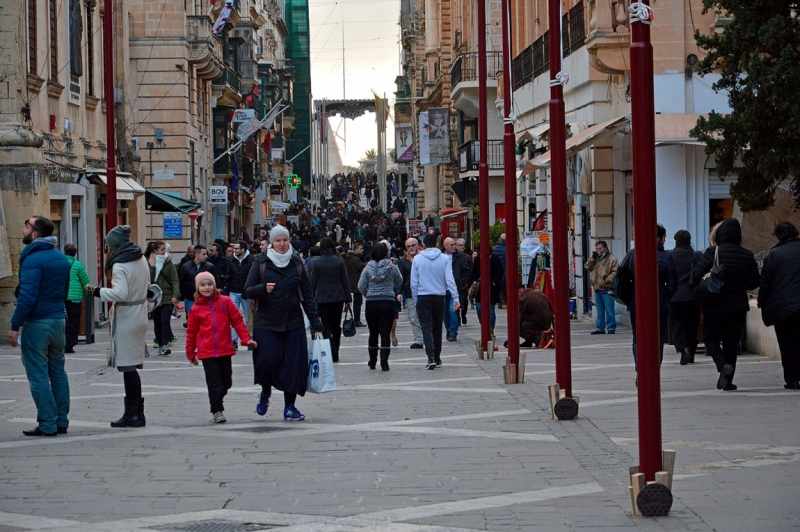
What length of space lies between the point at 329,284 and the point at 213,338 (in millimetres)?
6460

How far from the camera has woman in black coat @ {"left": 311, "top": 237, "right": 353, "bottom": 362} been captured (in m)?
18.6

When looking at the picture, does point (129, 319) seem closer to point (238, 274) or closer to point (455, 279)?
point (238, 274)

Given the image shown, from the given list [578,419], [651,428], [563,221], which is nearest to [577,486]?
[651,428]

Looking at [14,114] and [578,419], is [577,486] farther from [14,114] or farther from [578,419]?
[14,114]

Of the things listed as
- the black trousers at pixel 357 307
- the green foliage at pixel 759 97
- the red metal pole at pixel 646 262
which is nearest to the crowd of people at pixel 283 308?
the green foliage at pixel 759 97

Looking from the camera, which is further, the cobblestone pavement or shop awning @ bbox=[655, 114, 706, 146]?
shop awning @ bbox=[655, 114, 706, 146]

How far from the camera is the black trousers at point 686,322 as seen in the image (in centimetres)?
1686

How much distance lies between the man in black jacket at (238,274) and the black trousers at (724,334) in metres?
9.55

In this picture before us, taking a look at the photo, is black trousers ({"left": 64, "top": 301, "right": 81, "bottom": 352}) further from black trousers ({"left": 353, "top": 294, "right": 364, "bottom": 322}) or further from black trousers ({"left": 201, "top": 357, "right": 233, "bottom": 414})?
black trousers ({"left": 201, "top": 357, "right": 233, "bottom": 414})

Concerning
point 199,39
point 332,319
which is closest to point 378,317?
point 332,319

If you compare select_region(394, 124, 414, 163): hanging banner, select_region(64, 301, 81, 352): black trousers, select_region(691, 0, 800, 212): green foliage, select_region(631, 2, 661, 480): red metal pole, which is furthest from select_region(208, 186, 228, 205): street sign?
select_region(631, 2, 661, 480): red metal pole

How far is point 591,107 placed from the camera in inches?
1006

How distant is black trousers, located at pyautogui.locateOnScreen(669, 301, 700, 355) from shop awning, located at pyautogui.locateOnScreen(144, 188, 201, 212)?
68.1 feet

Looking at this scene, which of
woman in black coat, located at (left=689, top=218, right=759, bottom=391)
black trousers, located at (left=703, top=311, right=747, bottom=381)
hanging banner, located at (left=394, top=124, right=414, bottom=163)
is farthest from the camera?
hanging banner, located at (left=394, top=124, right=414, bottom=163)
